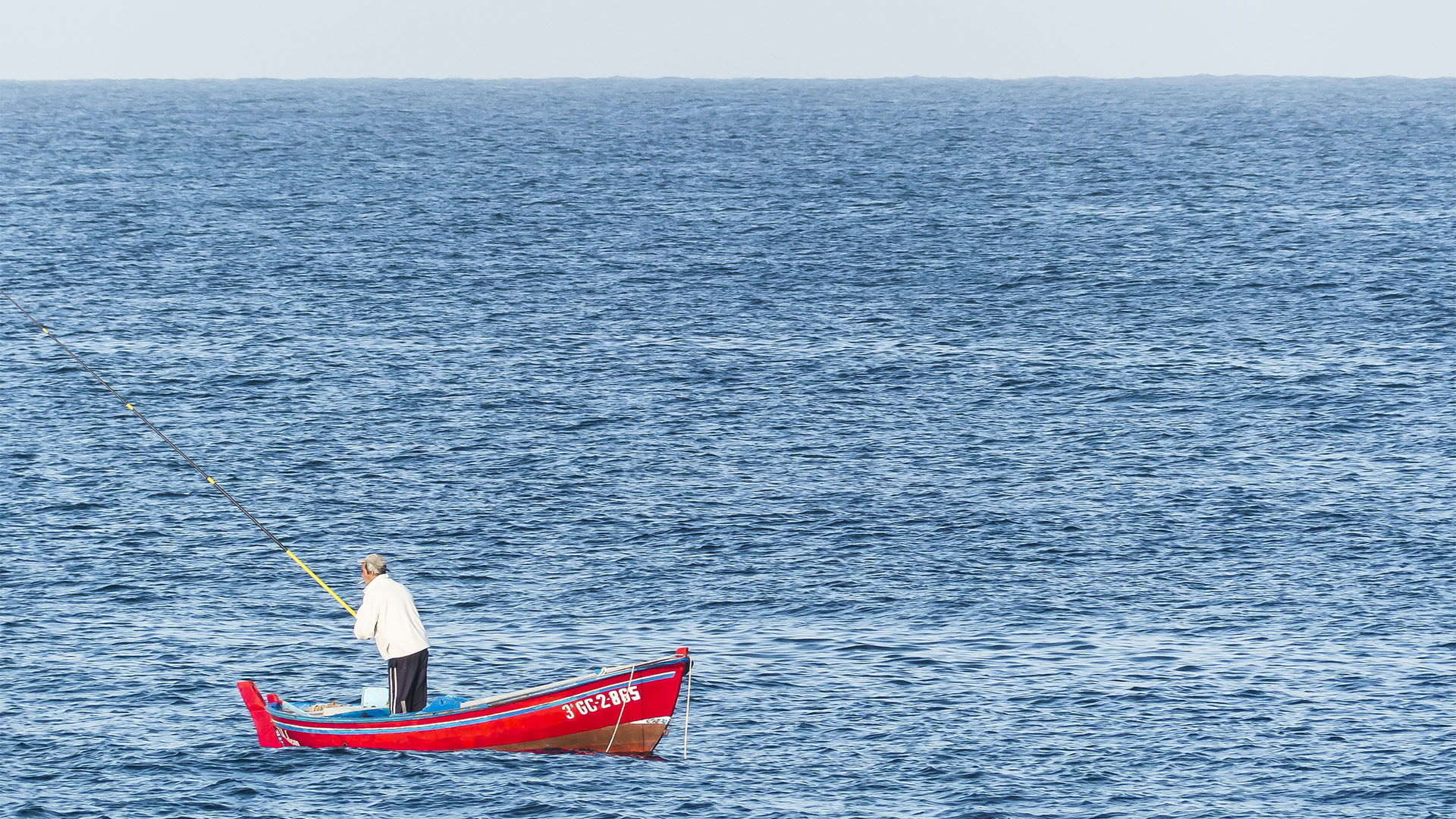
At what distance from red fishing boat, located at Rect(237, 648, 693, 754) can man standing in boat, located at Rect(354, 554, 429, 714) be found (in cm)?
82

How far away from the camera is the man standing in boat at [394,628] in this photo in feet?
101

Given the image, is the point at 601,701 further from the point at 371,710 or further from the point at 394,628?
the point at 371,710

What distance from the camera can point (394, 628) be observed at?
30.9m

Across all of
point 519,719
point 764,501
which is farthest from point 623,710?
point 764,501

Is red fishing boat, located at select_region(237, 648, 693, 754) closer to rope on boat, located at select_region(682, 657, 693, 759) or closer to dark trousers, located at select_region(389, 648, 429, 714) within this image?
dark trousers, located at select_region(389, 648, 429, 714)

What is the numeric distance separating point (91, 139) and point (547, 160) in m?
48.6

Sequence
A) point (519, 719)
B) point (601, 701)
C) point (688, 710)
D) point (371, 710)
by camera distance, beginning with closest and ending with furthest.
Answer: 1. point (601, 701)
2. point (519, 719)
3. point (371, 710)
4. point (688, 710)

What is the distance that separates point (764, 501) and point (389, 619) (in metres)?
22.0

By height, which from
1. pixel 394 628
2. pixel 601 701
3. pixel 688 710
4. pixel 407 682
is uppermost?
pixel 394 628

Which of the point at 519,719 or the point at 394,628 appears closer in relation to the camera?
the point at 394,628

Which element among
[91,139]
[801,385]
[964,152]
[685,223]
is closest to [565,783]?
[801,385]

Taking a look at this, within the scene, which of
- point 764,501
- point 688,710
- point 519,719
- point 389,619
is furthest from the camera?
point 764,501

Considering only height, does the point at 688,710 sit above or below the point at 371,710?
below

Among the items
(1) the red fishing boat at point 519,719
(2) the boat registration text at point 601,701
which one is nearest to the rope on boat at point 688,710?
(1) the red fishing boat at point 519,719
